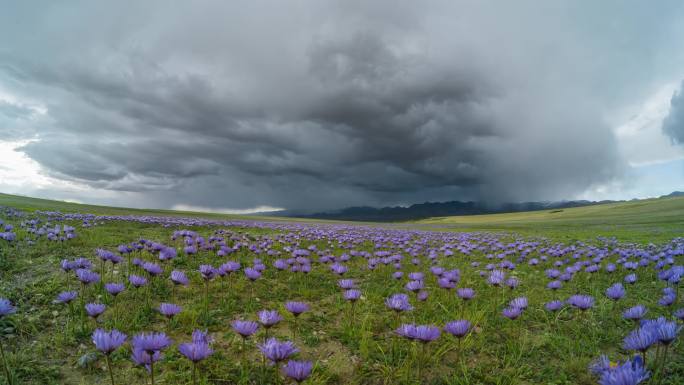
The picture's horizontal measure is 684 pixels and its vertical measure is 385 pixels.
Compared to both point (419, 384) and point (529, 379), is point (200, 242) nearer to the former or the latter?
point (419, 384)

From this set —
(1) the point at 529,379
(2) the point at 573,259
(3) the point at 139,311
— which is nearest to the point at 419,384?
(1) the point at 529,379

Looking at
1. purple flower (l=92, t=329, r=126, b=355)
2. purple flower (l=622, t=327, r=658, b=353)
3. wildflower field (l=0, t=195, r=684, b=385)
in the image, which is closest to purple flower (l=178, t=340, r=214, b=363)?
wildflower field (l=0, t=195, r=684, b=385)

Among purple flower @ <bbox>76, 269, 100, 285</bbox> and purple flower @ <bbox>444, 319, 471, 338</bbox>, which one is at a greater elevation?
purple flower @ <bbox>76, 269, 100, 285</bbox>

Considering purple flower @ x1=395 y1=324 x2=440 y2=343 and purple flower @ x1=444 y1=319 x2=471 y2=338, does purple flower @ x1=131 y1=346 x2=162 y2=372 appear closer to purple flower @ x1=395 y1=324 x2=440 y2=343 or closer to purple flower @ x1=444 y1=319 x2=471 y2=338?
purple flower @ x1=395 y1=324 x2=440 y2=343

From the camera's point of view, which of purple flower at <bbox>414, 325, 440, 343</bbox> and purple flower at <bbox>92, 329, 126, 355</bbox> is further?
purple flower at <bbox>414, 325, 440, 343</bbox>

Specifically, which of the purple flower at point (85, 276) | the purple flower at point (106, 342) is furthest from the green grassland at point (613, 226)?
the purple flower at point (85, 276)

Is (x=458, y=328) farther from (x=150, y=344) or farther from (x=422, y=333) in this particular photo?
(x=150, y=344)

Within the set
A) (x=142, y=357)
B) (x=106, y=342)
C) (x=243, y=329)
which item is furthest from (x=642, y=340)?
(x=106, y=342)

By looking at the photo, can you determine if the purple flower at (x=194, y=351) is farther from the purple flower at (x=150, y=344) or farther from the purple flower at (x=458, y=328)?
the purple flower at (x=458, y=328)

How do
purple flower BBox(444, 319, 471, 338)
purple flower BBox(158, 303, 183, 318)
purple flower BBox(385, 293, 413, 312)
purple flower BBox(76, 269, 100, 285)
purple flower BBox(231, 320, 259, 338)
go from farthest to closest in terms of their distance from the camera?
purple flower BBox(76, 269, 100, 285)
purple flower BBox(385, 293, 413, 312)
purple flower BBox(158, 303, 183, 318)
purple flower BBox(444, 319, 471, 338)
purple flower BBox(231, 320, 259, 338)

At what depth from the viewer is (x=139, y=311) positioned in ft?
14.7

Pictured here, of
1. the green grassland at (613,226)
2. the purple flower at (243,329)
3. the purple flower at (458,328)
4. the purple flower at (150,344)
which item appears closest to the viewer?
the purple flower at (150,344)

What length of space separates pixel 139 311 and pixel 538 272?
33.3 feet

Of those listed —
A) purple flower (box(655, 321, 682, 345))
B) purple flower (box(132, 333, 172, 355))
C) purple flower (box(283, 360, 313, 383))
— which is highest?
purple flower (box(655, 321, 682, 345))
